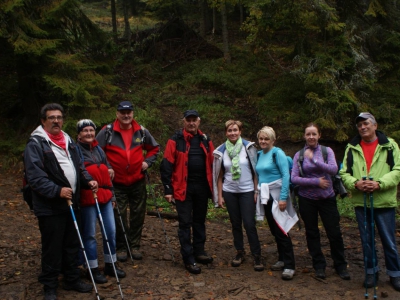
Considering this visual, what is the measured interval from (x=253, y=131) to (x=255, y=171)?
8.04m

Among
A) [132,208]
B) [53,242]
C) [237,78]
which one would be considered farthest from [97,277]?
[237,78]

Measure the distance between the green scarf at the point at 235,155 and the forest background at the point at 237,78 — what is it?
5.81 m

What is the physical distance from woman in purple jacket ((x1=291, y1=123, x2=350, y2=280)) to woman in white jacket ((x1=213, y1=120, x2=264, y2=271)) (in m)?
0.67

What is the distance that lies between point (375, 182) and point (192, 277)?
2.87 metres

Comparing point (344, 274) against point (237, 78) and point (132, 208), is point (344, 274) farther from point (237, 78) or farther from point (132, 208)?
point (237, 78)

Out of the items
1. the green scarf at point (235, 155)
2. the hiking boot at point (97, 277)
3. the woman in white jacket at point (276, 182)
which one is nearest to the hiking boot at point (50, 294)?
the hiking boot at point (97, 277)

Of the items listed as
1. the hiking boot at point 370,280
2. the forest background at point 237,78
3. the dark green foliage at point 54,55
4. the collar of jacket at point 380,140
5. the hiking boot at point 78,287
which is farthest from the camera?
the forest background at point 237,78

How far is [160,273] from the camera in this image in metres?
6.18

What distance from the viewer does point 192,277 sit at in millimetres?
6098

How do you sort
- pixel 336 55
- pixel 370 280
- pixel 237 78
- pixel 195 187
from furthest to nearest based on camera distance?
1. pixel 237 78
2. pixel 336 55
3. pixel 195 187
4. pixel 370 280

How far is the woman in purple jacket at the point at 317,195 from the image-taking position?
5793mm

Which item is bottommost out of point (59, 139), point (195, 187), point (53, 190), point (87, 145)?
point (195, 187)

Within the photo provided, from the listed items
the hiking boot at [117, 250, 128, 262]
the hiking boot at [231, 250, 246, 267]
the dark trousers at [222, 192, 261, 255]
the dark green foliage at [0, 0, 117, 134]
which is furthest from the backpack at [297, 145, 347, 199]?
the dark green foliage at [0, 0, 117, 134]

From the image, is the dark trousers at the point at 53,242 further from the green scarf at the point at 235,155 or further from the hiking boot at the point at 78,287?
the green scarf at the point at 235,155
